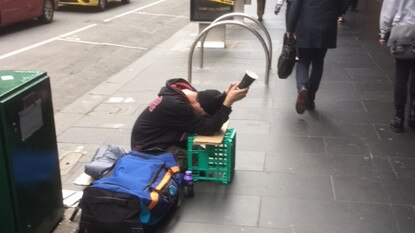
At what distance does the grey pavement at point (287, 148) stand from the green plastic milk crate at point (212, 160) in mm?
82

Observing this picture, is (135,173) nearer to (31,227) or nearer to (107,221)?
(107,221)

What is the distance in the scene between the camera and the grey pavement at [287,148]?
12.1ft

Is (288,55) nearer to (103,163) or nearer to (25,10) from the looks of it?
(103,163)

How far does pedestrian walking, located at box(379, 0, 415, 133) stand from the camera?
4.96m

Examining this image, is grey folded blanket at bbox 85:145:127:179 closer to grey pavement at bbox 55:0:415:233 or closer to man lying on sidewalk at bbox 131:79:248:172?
man lying on sidewalk at bbox 131:79:248:172

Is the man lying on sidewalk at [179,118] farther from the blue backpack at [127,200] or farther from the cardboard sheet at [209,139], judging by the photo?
the blue backpack at [127,200]

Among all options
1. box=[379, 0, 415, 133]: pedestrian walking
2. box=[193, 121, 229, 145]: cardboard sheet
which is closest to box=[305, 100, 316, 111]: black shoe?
box=[379, 0, 415, 133]: pedestrian walking

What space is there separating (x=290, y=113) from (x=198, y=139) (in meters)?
2.29

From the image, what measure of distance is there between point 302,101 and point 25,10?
9.20 m

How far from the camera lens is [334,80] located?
24.9 feet

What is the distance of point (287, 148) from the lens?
4.97 meters

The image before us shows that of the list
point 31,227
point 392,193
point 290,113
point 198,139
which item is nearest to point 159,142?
point 198,139

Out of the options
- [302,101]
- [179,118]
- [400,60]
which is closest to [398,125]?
[400,60]

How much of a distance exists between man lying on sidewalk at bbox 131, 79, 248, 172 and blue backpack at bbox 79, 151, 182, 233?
0.53 m
